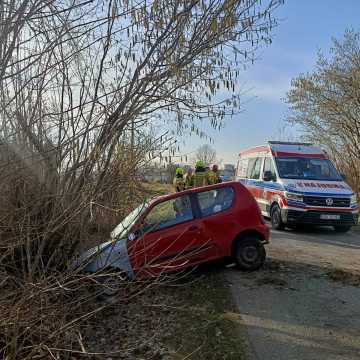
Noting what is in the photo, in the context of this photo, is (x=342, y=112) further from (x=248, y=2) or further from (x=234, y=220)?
(x=248, y=2)

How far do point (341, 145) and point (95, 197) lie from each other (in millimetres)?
18910

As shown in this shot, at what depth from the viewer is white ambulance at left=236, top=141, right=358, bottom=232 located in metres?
11.6

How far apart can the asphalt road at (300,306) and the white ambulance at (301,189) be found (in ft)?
8.03

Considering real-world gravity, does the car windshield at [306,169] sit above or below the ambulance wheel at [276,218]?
above

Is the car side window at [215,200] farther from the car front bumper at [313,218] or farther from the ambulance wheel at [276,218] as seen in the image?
the ambulance wheel at [276,218]

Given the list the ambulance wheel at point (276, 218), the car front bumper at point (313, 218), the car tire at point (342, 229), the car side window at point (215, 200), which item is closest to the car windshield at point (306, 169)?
the ambulance wheel at point (276, 218)

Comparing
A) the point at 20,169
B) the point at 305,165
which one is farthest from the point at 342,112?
the point at 20,169

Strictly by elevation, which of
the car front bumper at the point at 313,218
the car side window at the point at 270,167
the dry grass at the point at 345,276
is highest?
the car side window at the point at 270,167

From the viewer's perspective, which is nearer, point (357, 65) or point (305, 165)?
point (305, 165)

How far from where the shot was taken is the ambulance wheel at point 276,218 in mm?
12344

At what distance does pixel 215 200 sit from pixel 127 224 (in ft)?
8.64

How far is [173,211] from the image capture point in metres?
7.16

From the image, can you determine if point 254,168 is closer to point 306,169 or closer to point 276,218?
point 306,169

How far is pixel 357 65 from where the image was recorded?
21078 mm
